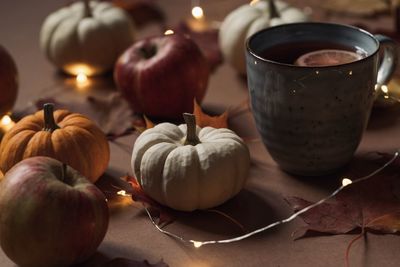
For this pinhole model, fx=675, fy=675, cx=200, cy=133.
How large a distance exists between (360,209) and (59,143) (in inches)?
15.2

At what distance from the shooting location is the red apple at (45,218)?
0.70 meters

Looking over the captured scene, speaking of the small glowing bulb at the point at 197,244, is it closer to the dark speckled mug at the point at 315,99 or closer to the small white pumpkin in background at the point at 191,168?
the small white pumpkin in background at the point at 191,168

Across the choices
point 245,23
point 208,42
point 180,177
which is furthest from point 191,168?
point 208,42

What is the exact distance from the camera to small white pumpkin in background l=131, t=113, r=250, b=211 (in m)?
0.81

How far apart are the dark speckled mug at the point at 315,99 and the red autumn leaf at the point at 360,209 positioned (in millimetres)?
56

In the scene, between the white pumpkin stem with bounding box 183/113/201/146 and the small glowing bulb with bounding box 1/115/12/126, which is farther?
the small glowing bulb with bounding box 1/115/12/126

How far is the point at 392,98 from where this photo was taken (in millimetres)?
1028

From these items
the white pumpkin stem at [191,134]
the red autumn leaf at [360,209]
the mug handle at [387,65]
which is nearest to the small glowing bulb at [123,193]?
the white pumpkin stem at [191,134]

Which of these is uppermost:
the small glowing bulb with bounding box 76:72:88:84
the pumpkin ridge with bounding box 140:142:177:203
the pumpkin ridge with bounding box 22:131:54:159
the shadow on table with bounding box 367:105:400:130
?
the pumpkin ridge with bounding box 22:131:54:159

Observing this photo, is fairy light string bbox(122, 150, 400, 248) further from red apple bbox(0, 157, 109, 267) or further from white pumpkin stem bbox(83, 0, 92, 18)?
white pumpkin stem bbox(83, 0, 92, 18)

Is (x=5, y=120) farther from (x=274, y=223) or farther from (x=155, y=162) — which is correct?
(x=274, y=223)

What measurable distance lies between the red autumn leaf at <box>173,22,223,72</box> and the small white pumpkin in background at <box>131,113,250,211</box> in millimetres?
420

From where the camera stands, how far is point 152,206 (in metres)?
0.85

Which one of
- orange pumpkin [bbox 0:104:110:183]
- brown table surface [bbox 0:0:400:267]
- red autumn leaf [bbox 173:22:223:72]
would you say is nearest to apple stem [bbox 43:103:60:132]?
orange pumpkin [bbox 0:104:110:183]
